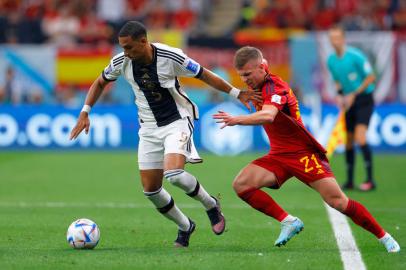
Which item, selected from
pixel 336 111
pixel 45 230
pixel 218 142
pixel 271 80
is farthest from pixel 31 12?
pixel 271 80

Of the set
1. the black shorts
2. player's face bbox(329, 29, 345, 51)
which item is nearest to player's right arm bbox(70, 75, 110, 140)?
player's face bbox(329, 29, 345, 51)

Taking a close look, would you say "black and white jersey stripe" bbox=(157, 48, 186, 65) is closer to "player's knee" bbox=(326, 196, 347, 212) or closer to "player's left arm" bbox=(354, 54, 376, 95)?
"player's knee" bbox=(326, 196, 347, 212)

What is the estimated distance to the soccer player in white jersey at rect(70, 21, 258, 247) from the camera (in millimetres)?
8297

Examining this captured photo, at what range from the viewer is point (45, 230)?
9344mm

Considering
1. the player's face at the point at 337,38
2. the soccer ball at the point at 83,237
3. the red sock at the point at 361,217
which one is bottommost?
the soccer ball at the point at 83,237

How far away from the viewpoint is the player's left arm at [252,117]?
23.9 ft

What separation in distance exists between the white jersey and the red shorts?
941 mm

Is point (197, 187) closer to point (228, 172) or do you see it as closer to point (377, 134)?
point (228, 172)

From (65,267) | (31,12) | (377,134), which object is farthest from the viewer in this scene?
(31,12)

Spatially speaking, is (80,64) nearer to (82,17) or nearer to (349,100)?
(82,17)

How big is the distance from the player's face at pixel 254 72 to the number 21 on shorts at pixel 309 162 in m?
0.78

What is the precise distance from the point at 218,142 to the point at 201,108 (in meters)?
0.86

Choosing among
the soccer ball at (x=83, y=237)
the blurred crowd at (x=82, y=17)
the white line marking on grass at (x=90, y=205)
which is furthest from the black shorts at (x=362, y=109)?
the blurred crowd at (x=82, y=17)

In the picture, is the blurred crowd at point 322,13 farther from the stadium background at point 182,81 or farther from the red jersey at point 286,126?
the red jersey at point 286,126
